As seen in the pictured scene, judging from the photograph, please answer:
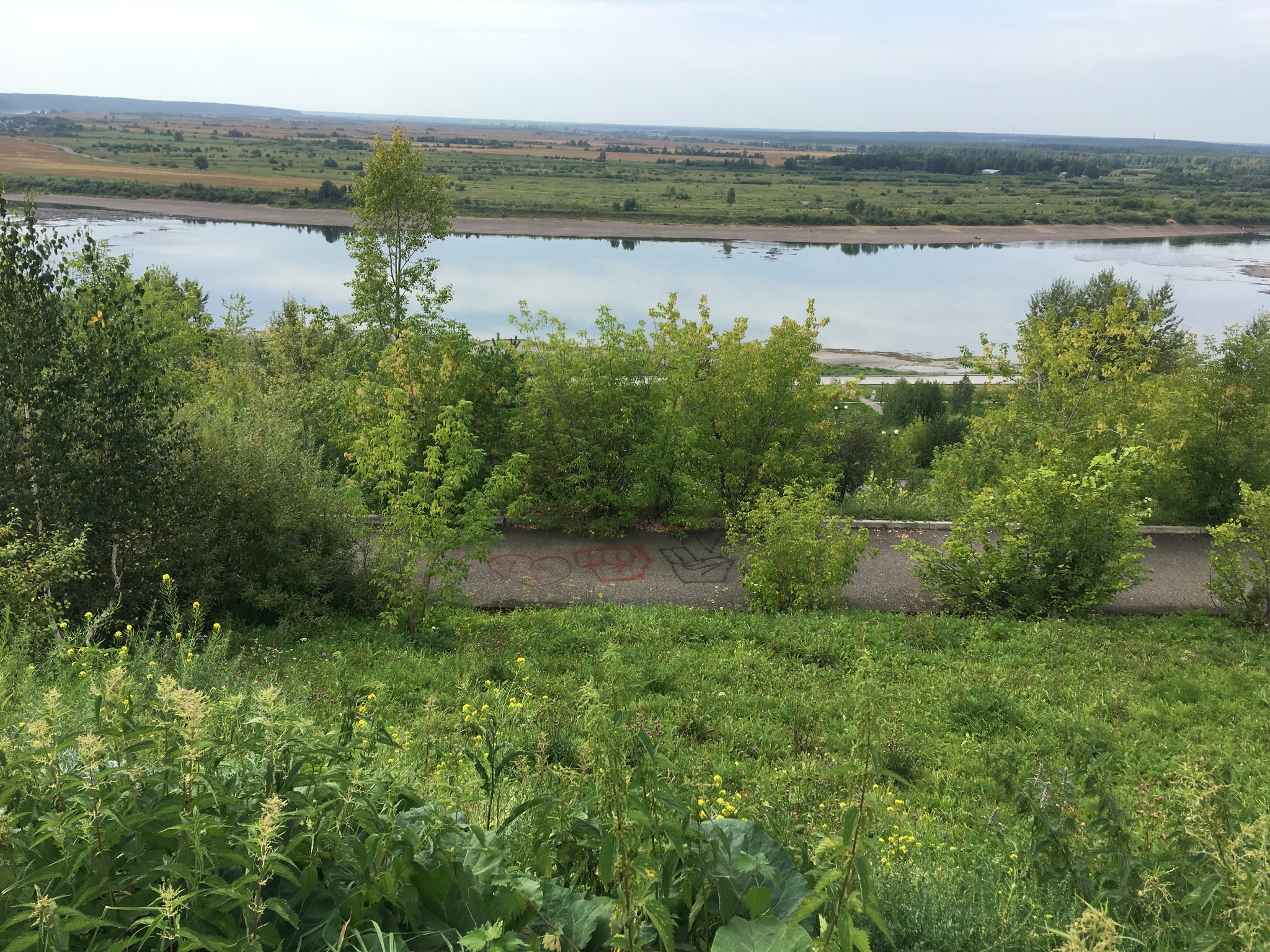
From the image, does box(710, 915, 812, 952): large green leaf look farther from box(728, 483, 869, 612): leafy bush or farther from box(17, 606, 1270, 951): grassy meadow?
box(728, 483, 869, 612): leafy bush

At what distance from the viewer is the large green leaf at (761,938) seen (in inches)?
79.8

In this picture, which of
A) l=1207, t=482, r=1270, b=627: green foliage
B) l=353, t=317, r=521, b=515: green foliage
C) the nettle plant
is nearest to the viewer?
the nettle plant

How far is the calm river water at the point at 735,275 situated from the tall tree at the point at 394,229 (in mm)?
21421

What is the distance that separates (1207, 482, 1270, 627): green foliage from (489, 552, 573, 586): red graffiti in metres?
9.57

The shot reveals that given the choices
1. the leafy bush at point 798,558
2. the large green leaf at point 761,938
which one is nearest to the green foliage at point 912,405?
the leafy bush at point 798,558

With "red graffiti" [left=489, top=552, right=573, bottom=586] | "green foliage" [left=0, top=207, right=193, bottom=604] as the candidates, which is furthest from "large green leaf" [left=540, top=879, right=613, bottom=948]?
"red graffiti" [left=489, top=552, right=573, bottom=586]

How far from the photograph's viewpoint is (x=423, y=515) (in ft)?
32.2

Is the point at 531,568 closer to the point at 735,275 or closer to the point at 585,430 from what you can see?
the point at 585,430

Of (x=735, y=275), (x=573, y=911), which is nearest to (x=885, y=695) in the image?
(x=573, y=911)

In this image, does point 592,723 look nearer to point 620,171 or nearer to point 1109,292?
point 1109,292

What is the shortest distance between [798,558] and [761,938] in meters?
9.58

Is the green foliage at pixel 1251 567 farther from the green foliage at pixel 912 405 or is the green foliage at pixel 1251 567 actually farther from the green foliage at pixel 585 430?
the green foliage at pixel 912 405

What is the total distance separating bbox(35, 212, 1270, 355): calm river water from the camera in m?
54.1

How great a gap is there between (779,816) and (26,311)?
9488 mm
